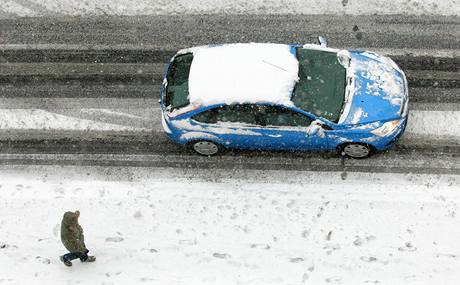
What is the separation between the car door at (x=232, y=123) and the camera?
10.1 m

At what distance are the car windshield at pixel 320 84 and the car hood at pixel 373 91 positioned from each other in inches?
6.5

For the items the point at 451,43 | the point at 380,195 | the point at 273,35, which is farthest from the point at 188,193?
the point at 451,43

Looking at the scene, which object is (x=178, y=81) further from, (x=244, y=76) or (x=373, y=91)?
(x=373, y=91)

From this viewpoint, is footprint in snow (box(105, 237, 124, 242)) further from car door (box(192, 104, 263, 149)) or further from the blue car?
car door (box(192, 104, 263, 149))

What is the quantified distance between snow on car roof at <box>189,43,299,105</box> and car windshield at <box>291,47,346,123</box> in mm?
183

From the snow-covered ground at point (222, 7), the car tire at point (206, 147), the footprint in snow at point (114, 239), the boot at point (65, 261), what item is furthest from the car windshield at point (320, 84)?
the boot at point (65, 261)

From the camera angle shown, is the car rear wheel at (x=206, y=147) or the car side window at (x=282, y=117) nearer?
the car side window at (x=282, y=117)

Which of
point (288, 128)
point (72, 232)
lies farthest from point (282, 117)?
point (72, 232)

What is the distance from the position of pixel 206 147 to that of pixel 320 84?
99.2 inches

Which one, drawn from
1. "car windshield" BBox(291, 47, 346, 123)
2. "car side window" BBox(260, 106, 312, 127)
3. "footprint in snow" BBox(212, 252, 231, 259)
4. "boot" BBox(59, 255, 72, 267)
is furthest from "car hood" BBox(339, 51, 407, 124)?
"boot" BBox(59, 255, 72, 267)

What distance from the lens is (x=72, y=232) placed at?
8.84 meters

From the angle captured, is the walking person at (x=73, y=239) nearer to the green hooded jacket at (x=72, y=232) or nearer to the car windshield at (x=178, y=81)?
the green hooded jacket at (x=72, y=232)

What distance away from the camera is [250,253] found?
995 centimetres

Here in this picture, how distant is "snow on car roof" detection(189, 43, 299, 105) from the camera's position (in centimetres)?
1005
